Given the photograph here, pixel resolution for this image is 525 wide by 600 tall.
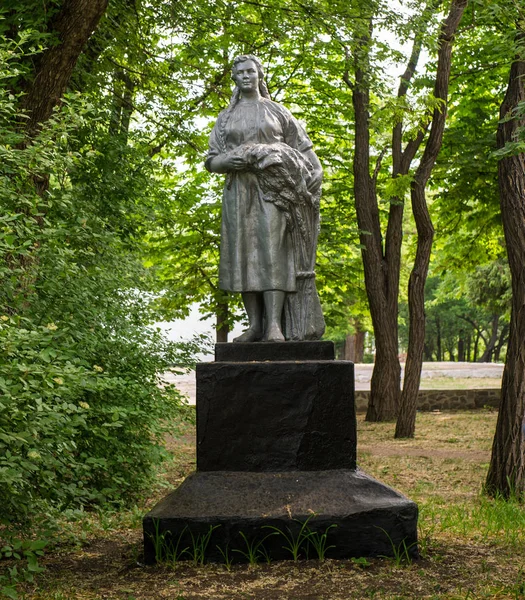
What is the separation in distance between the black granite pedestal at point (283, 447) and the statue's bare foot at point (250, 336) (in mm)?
146

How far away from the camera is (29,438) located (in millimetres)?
4449

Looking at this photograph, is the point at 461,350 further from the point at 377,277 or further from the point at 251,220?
the point at 251,220

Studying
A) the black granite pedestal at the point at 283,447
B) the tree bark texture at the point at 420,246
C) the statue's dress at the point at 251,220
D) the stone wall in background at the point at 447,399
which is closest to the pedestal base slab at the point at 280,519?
the black granite pedestal at the point at 283,447

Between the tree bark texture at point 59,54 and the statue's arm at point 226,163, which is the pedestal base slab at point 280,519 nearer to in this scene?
the statue's arm at point 226,163

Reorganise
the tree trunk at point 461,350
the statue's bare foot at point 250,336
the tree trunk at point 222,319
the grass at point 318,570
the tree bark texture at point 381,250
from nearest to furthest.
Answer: the grass at point 318,570
the statue's bare foot at point 250,336
the tree bark texture at point 381,250
the tree trunk at point 222,319
the tree trunk at point 461,350

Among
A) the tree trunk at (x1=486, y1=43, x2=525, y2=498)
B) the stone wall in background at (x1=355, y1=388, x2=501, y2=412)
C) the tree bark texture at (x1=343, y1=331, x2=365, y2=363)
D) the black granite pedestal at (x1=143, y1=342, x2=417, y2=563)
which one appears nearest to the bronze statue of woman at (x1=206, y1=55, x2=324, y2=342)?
the black granite pedestal at (x1=143, y1=342, x2=417, y2=563)

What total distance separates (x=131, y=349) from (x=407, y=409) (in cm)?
696

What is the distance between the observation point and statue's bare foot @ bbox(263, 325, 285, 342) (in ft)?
19.1

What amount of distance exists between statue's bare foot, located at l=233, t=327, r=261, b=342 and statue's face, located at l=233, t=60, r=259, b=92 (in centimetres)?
185

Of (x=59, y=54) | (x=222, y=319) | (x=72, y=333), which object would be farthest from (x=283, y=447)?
(x=222, y=319)

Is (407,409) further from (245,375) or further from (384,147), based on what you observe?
(245,375)

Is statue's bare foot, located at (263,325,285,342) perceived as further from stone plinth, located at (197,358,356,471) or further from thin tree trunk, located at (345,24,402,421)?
thin tree trunk, located at (345,24,402,421)

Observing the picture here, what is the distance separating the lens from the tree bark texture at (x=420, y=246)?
41.6 ft

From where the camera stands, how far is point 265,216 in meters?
6.01
